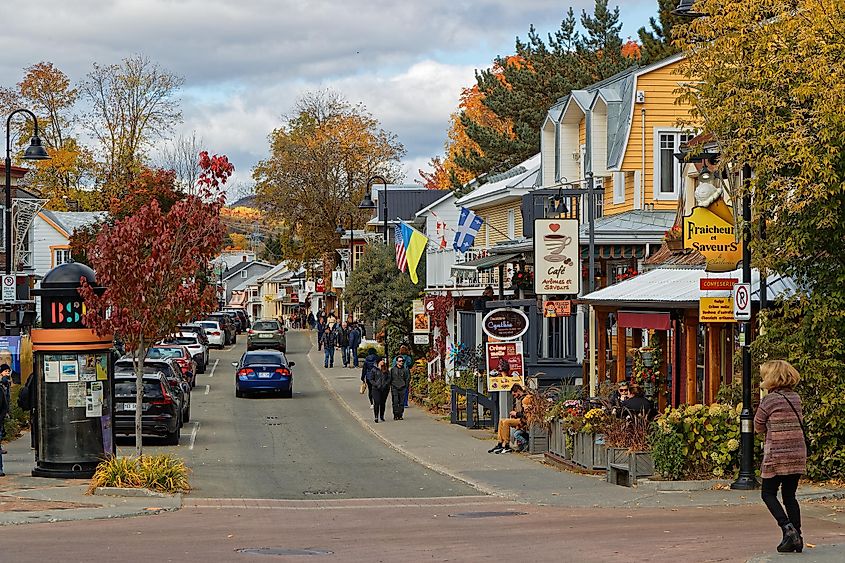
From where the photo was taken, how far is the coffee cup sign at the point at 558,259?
2842 centimetres

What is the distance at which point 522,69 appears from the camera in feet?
193

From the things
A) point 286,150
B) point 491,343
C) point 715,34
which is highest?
point 286,150

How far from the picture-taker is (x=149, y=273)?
61.3 ft

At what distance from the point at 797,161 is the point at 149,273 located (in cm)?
910

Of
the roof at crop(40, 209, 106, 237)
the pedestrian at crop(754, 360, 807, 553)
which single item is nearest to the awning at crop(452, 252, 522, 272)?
the pedestrian at crop(754, 360, 807, 553)

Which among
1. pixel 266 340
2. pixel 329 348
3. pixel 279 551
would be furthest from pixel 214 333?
pixel 279 551

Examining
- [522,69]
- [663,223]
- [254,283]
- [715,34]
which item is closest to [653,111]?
[663,223]

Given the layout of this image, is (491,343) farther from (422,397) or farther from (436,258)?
(436,258)

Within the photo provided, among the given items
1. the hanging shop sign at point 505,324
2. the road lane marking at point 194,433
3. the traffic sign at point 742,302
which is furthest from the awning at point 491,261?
the traffic sign at point 742,302

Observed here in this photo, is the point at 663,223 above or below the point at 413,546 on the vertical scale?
above

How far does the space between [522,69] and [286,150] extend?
82.1 feet

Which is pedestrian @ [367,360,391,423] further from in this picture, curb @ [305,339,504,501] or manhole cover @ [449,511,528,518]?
manhole cover @ [449,511,528,518]

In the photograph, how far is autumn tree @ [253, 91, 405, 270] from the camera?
7894cm

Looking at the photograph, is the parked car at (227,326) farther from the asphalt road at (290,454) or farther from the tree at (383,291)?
the asphalt road at (290,454)
